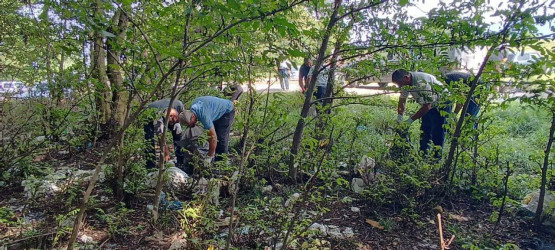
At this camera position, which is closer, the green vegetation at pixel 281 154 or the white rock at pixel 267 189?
the green vegetation at pixel 281 154

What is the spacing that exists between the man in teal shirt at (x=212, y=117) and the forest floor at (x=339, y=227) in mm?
777

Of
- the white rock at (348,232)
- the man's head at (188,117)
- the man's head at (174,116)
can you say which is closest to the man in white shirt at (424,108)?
the white rock at (348,232)

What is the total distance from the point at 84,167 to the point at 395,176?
11.8ft

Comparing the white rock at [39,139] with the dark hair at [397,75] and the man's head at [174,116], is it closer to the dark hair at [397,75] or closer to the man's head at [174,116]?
the man's head at [174,116]

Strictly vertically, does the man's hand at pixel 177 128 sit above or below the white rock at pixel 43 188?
above

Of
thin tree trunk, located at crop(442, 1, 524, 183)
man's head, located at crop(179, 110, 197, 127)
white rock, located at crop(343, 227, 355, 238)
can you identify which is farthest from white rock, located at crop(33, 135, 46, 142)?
thin tree trunk, located at crop(442, 1, 524, 183)

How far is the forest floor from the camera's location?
243cm

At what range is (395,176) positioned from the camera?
309 centimetres

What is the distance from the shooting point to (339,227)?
9.43 feet

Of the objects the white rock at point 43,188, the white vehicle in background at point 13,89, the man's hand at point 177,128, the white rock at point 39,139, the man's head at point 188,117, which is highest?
the white vehicle in background at point 13,89

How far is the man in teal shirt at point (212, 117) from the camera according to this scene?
360cm

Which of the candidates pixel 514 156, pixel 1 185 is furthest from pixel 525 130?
pixel 1 185

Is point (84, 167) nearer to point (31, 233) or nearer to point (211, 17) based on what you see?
point (31, 233)

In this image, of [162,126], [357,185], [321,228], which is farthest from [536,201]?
[162,126]
